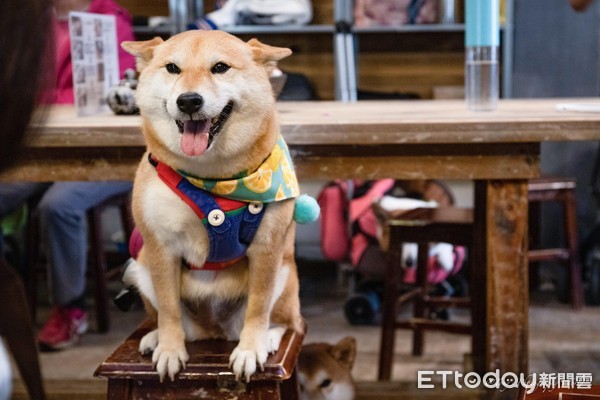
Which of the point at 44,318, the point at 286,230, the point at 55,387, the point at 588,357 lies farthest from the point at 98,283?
the point at 286,230

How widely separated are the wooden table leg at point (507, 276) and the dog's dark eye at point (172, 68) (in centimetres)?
86

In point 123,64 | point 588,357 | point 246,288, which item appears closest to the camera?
point 246,288

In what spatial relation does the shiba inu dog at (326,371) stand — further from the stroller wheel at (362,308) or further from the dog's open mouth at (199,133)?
the stroller wheel at (362,308)

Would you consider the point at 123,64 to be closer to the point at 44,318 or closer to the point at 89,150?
the point at 89,150

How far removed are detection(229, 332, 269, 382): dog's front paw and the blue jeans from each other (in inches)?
74.6

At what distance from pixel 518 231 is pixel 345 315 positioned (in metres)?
1.81

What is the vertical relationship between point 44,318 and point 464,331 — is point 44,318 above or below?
below

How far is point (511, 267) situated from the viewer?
1780mm

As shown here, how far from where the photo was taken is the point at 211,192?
125 cm

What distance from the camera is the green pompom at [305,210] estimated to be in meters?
1.31

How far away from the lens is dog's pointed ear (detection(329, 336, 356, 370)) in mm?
2014

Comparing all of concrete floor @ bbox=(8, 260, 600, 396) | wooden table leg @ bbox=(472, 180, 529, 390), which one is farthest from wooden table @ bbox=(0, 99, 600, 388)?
concrete floor @ bbox=(8, 260, 600, 396)

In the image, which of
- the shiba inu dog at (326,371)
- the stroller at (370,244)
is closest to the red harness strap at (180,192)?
the shiba inu dog at (326,371)

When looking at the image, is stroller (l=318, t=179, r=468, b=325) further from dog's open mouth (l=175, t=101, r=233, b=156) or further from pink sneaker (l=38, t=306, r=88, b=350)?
dog's open mouth (l=175, t=101, r=233, b=156)
